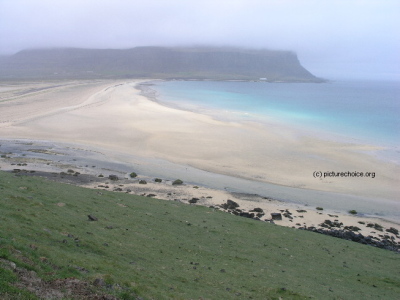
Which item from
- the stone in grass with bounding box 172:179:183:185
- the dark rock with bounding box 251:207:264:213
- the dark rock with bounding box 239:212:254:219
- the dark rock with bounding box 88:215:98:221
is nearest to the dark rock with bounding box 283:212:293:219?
the dark rock with bounding box 251:207:264:213

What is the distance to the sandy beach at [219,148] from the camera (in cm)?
3216

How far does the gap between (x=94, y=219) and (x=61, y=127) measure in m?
40.7

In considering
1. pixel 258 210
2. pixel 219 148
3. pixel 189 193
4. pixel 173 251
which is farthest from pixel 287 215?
pixel 219 148

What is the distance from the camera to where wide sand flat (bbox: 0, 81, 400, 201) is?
35219 mm

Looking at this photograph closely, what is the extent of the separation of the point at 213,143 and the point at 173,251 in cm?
3324

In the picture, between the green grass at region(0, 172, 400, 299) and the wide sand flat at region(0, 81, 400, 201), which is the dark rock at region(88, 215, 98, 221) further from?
the wide sand flat at region(0, 81, 400, 201)

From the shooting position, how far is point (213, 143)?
1876 inches

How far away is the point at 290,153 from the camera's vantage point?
145 ft

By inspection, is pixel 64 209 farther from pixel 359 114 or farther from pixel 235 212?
pixel 359 114

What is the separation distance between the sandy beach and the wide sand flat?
10 centimetres

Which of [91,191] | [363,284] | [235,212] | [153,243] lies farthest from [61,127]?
[363,284]

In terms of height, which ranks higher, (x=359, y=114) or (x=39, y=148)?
(x=359, y=114)

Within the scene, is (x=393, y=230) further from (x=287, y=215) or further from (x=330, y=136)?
(x=330, y=136)

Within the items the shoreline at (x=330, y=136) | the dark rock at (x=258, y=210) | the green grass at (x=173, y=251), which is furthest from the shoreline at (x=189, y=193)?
the shoreline at (x=330, y=136)
